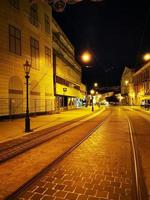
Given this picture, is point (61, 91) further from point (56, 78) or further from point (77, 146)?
point (77, 146)

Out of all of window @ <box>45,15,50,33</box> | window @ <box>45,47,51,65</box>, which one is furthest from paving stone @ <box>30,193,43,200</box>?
window @ <box>45,15,50,33</box>

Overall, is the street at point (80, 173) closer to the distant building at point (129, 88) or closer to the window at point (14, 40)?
the window at point (14, 40)

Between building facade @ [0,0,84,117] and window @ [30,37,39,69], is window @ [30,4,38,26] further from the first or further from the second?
window @ [30,37,39,69]

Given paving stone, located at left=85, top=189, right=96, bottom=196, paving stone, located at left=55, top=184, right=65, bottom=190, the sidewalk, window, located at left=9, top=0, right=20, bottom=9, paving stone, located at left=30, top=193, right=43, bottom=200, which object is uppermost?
window, located at left=9, top=0, right=20, bottom=9

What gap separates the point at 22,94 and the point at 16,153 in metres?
14.9

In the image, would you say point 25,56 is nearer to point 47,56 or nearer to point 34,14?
point 47,56

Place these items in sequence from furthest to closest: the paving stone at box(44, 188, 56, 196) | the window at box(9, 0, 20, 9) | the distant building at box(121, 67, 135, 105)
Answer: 1. the distant building at box(121, 67, 135, 105)
2. the window at box(9, 0, 20, 9)
3. the paving stone at box(44, 188, 56, 196)

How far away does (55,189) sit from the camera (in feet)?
14.0

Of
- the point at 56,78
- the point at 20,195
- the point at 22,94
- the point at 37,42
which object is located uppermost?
the point at 37,42

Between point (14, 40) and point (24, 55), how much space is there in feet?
7.04

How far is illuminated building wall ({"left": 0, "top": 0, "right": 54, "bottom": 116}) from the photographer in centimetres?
1884

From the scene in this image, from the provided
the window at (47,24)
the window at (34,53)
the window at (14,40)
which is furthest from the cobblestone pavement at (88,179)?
the window at (47,24)

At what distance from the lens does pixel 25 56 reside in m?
22.1

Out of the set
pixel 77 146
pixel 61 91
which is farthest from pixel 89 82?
pixel 77 146
